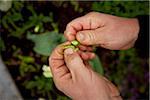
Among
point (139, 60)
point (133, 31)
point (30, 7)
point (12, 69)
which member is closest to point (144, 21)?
point (133, 31)

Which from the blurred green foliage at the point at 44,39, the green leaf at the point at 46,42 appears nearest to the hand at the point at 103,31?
the blurred green foliage at the point at 44,39

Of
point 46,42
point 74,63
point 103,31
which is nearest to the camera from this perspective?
point 74,63

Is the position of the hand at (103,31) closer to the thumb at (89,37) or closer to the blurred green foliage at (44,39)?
the thumb at (89,37)

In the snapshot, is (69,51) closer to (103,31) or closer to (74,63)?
(74,63)

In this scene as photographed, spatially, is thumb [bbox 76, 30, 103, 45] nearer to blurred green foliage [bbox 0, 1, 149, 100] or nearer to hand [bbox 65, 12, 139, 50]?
hand [bbox 65, 12, 139, 50]

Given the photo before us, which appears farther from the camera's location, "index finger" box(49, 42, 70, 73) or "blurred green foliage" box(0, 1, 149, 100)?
"blurred green foliage" box(0, 1, 149, 100)

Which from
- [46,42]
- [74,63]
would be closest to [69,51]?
[74,63]

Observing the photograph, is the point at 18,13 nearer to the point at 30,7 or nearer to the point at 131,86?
the point at 30,7

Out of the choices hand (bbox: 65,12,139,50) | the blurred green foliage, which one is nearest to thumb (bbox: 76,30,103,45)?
hand (bbox: 65,12,139,50)

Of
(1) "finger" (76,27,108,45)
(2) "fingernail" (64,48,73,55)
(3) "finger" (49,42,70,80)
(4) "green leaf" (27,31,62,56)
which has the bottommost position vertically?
→ (4) "green leaf" (27,31,62,56)
